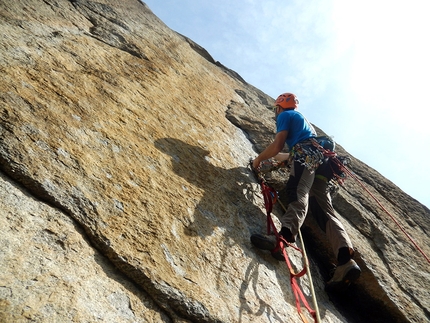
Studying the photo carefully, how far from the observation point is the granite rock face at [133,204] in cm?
225

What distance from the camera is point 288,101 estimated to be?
5684 mm

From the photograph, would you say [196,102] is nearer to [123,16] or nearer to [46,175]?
[123,16]

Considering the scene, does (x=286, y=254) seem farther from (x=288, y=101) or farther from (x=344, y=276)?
(x=288, y=101)

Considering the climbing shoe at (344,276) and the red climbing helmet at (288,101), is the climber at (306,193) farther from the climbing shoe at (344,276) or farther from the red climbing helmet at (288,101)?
the red climbing helmet at (288,101)

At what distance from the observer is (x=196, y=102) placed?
239 inches

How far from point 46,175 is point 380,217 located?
5.43m

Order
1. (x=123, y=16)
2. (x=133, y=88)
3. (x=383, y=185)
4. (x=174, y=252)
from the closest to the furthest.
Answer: (x=174, y=252)
(x=133, y=88)
(x=123, y=16)
(x=383, y=185)

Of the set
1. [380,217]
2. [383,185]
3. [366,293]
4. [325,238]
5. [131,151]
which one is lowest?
[131,151]

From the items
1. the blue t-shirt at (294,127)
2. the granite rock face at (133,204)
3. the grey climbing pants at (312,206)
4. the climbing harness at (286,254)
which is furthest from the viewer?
the blue t-shirt at (294,127)

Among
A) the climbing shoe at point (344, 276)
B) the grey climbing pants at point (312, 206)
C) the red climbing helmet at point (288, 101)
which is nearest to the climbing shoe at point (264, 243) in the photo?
the grey climbing pants at point (312, 206)

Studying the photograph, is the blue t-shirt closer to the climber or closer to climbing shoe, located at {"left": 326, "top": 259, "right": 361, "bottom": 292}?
the climber

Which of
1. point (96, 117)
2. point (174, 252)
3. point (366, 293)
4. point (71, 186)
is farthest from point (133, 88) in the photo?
point (366, 293)

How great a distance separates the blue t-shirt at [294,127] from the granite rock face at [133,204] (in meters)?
0.78

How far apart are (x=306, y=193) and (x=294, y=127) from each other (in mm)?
1076
